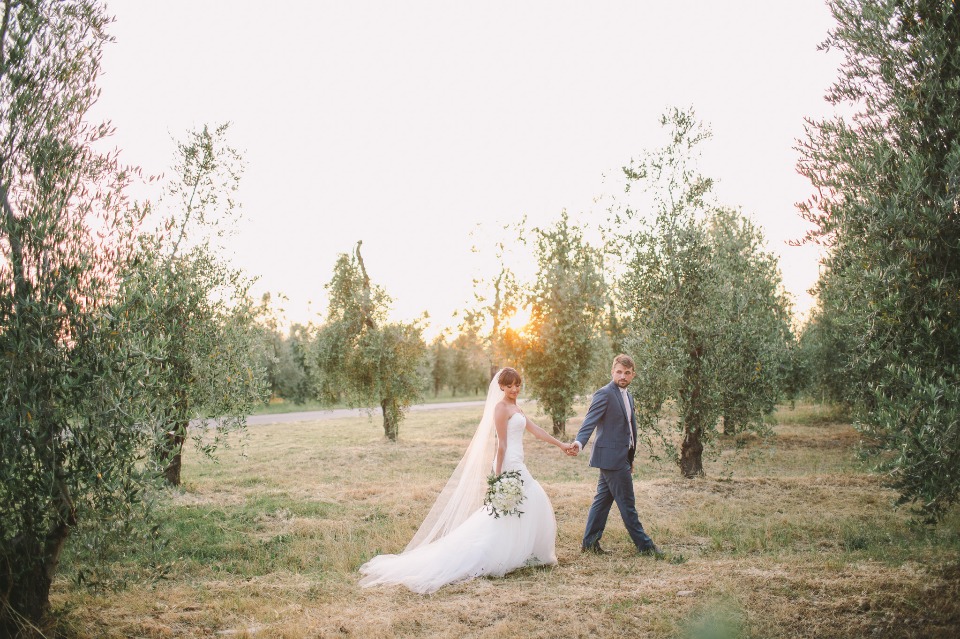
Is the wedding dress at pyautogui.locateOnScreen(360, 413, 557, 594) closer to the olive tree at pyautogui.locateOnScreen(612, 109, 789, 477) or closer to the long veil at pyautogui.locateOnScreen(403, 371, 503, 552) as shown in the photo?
the long veil at pyautogui.locateOnScreen(403, 371, 503, 552)

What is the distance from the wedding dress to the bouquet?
0.10 metres

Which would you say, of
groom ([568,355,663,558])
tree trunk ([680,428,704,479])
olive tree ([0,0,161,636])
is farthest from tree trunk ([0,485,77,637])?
tree trunk ([680,428,704,479])

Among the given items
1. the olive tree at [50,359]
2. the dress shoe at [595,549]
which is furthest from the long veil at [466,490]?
the olive tree at [50,359]

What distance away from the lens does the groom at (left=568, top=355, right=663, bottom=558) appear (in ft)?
29.9

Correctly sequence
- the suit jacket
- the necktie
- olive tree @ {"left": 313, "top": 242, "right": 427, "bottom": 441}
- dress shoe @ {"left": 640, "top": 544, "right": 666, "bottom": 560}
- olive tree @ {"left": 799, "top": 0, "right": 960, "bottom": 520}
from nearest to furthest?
1. olive tree @ {"left": 799, "top": 0, "right": 960, "bottom": 520}
2. dress shoe @ {"left": 640, "top": 544, "right": 666, "bottom": 560}
3. the suit jacket
4. the necktie
5. olive tree @ {"left": 313, "top": 242, "right": 427, "bottom": 441}

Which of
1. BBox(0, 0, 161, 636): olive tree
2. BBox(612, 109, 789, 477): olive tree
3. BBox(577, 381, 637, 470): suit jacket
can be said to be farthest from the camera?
BBox(612, 109, 789, 477): olive tree

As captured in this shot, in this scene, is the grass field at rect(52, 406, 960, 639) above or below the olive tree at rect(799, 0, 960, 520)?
below

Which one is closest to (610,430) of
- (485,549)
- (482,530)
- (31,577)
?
(482,530)

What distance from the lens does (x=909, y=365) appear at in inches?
275

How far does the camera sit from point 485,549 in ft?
27.6

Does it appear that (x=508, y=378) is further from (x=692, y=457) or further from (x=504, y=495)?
(x=692, y=457)

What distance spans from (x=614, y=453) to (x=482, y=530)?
7.60ft

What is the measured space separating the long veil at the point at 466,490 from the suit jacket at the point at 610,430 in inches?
59.3

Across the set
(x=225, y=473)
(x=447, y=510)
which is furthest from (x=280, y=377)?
(x=447, y=510)
